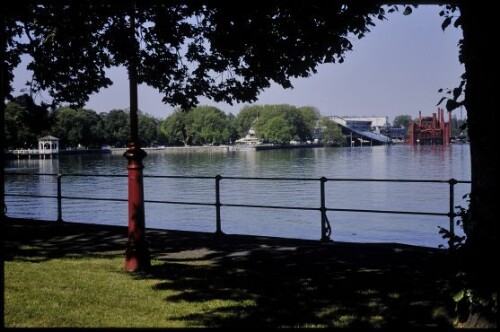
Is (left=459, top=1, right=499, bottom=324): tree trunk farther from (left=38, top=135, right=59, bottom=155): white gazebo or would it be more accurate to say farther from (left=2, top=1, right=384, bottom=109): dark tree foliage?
(left=38, top=135, right=59, bottom=155): white gazebo

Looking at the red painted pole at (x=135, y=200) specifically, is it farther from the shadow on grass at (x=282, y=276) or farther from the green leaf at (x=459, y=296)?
the green leaf at (x=459, y=296)

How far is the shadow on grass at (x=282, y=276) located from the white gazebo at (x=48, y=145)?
136852 millimetres

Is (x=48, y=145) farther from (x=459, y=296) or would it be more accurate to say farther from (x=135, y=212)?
(x=459, y=296)

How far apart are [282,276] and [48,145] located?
506ft

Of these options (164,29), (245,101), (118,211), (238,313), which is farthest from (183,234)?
(118,211)

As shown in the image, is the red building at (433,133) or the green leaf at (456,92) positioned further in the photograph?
the red building at (433,133)

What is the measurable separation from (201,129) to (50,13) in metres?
184

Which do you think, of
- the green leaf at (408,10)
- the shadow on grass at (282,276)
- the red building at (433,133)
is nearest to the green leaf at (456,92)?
the shadow on grass at (282,276)

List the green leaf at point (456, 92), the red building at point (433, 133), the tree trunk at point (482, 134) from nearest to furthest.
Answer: the tree trunk at point (482, 134), the green leaf at point (456, 92), the red building at point (433, 133)

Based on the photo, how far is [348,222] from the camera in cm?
2469

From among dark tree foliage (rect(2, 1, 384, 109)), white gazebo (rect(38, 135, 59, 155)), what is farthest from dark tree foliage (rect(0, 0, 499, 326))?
white gazebo (rect(38, 135, 59, 155))

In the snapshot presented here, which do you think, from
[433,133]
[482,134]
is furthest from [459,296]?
[433,133]

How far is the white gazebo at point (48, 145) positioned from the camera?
140625 mm

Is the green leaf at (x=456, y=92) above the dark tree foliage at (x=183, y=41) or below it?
below
